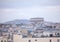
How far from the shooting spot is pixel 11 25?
2570mm

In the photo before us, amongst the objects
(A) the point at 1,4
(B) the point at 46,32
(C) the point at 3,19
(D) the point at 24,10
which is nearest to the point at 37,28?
(B) the point at 46,32

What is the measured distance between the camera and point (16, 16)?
258 cm

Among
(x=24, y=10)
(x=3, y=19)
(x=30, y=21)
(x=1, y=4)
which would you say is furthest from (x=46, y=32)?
(x=1, y=4)

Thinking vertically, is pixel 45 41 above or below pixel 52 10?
below

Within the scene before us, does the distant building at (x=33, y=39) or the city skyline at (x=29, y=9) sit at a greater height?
the city skyline at (x=29, y=9)

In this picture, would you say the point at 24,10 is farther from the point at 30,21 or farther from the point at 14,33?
the point at 14,33

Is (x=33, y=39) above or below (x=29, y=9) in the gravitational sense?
below

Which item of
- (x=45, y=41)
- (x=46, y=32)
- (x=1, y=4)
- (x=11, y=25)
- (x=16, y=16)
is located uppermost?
(x=1, y=4)

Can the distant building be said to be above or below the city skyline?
below

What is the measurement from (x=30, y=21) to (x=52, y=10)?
0.47 meters

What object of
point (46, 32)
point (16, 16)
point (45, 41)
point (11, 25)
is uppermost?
point (16, 16)

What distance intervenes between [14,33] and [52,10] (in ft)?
2.76

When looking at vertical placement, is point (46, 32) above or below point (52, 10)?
below

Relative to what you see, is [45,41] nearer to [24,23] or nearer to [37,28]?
[37,28]
